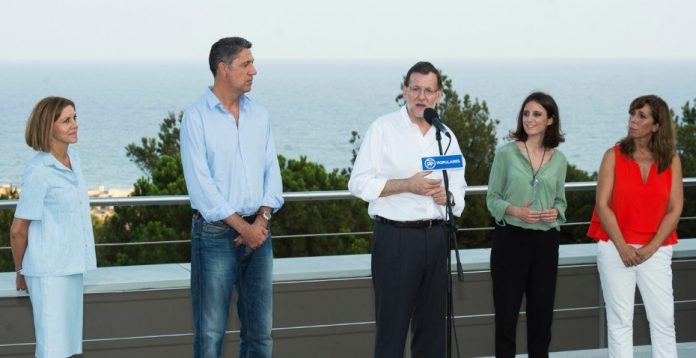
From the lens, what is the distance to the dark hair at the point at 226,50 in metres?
3.58

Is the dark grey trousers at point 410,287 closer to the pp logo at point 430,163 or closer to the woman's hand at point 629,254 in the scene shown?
the pp logo at point 430,163

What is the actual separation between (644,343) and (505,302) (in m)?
1.15

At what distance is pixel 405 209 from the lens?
142 inches

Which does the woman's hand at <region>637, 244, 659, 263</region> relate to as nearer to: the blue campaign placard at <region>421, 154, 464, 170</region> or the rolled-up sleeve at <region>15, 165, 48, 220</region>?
the blue campaign placard at <region>421, 154, 464, 170</region>

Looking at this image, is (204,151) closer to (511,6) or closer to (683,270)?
(683,270)

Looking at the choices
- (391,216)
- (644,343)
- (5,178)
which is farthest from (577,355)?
(5,178)

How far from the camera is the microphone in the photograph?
3283mm

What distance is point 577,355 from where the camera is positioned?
193 inches

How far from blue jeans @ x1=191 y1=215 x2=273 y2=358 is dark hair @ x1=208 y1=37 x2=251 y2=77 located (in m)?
0.56

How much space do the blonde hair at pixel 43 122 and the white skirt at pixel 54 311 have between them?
447 millimetres

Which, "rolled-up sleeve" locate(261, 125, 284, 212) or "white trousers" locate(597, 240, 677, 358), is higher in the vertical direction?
"rolled-up sleeve" locate(261, 125, 284, 212)

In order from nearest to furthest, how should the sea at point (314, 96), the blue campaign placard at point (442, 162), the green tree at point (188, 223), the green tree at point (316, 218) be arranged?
the blue campaign placard at point (442, 162) → the green tree at point (188, 223) → the green tree at point (316, 218) → the sea at point (314, 96)

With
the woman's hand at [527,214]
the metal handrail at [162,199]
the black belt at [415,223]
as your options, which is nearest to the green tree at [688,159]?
the metal handrail at [162,199]

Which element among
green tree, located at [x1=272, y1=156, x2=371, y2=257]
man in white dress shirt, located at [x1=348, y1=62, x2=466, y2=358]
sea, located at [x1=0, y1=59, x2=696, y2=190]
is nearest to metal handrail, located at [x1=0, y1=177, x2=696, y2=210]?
man in white dress shirt, located at [x1=348, y1=62, x2=466, y2=358]
